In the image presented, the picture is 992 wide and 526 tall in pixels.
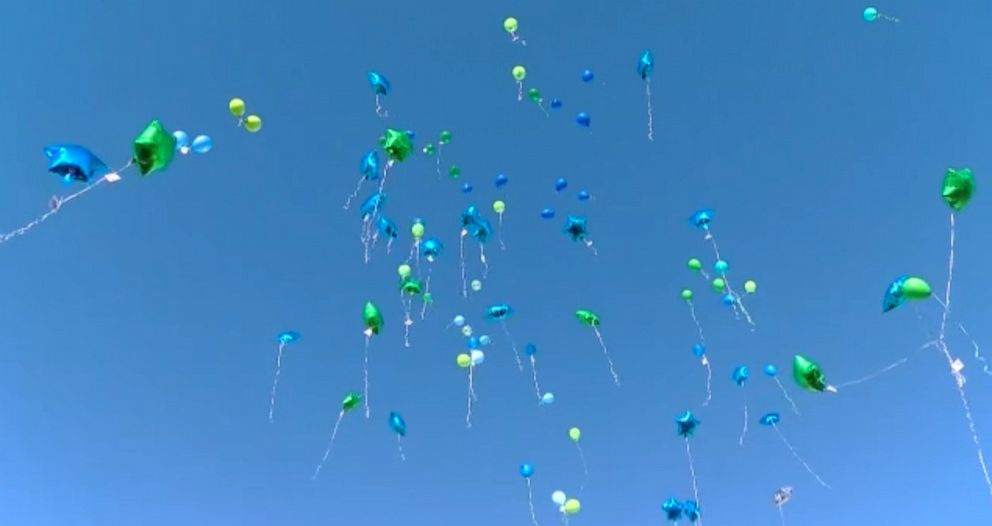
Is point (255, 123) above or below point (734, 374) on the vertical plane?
above

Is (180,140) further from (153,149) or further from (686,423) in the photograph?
(686,423)

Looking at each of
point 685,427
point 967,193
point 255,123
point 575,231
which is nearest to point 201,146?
point 255,123

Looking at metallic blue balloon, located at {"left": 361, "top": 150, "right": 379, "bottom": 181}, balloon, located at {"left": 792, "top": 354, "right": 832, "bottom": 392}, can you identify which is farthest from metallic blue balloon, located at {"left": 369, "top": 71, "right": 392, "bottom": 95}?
balloon, located at {"left": 792, "top": 354, "right": 832, "bottom": 392}

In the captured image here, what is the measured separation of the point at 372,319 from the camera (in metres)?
9.91

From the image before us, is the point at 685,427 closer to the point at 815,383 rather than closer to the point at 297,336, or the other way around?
the point at 815,383

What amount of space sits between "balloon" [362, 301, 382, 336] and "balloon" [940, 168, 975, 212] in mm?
6518

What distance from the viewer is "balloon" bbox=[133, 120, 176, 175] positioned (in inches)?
288

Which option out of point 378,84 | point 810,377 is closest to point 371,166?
point 378,84

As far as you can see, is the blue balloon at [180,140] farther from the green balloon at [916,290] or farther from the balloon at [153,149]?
the green balloon at [916,290]

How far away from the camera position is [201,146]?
26.8ft

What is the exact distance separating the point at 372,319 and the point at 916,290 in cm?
598

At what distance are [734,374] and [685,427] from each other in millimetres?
985

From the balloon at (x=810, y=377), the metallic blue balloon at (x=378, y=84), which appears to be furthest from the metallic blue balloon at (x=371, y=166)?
the balloon at (x=810, y=377)

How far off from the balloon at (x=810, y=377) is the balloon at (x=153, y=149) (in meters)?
6.77
